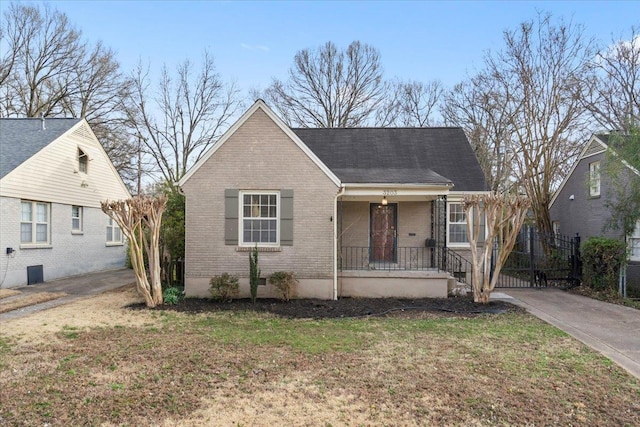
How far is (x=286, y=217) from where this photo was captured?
1027cm

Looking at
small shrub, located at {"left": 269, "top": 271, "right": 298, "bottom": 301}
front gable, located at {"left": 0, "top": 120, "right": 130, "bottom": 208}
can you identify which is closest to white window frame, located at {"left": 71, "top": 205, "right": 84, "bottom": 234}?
front gable, located at {"left": 0, "top": 120, "right": 130, "bottom": 208}

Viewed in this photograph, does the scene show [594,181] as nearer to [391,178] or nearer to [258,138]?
[391,178]

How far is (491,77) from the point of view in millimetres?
18688

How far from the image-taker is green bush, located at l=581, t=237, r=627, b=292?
37.6 feet

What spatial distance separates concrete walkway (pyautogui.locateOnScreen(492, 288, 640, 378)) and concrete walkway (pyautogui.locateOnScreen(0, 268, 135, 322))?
38.4ft

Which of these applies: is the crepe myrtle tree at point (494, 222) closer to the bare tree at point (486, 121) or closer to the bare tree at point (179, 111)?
the bare tree at point (486, 121)

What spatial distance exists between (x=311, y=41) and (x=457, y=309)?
25.6 metres

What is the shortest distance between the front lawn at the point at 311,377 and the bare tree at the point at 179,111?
921 inches

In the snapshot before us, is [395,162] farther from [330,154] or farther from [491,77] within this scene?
[491,77]

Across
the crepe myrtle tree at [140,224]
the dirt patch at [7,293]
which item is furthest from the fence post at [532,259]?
the dirt patch at [7,293]

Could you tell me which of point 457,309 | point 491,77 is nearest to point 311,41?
point 491,77

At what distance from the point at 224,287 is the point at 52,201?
8818 millimetres

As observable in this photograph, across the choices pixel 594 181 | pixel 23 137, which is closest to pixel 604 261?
pixel 594 181

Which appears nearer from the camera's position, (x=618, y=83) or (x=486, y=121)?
(x=618, y=83)
